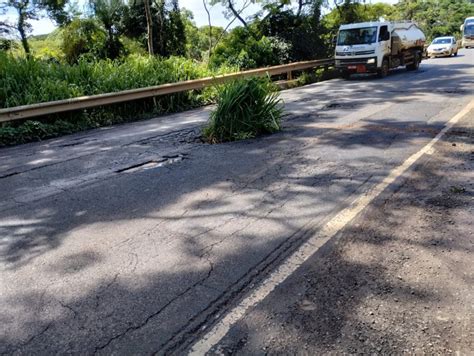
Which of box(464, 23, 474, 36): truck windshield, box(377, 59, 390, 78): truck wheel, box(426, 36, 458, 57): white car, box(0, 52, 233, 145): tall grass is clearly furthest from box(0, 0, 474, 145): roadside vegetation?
box(464, 23, 474, 36): truck windshield

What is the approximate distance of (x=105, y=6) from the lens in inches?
965

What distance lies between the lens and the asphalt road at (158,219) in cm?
288

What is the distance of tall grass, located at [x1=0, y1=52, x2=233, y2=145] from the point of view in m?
10.0

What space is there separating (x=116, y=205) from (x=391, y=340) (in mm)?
3416

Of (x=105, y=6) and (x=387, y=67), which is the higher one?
→ (x=105, y=6)

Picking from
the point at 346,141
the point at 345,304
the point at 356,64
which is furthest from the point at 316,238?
the point at 356,64

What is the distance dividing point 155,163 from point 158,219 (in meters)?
2.35

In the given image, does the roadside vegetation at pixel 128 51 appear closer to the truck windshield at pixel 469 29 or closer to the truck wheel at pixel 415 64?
the truck wheel at pixel 415 64

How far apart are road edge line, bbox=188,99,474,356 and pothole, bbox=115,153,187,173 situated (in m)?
3.15

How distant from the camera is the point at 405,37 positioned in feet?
69.2

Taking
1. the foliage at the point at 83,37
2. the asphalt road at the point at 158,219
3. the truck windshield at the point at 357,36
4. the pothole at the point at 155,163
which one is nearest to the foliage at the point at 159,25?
the foliage at the point at 83,37

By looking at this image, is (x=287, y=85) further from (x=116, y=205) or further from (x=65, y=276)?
(x=65, y=276)

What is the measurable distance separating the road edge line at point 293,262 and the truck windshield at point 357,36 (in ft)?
47.9

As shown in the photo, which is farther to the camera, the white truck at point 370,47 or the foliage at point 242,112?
the white truck at point 370,47
